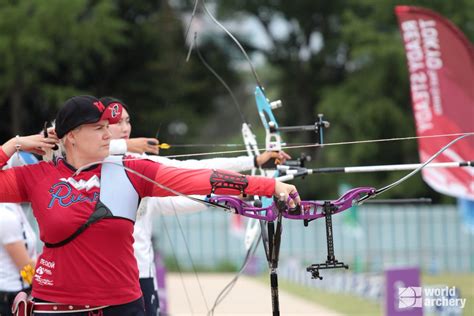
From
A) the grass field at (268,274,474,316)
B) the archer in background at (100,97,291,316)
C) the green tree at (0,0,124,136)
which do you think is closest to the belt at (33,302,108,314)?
the archer in background at (100,97,291,316)

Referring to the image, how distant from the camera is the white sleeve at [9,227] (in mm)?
4637

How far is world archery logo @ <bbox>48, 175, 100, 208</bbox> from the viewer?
125 inches

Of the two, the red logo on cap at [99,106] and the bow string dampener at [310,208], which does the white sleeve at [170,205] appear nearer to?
the bow string dampener at [310,208]

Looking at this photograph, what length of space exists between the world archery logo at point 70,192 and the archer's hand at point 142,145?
3.20ft

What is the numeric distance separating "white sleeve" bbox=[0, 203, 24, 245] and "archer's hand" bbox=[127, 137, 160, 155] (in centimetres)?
88

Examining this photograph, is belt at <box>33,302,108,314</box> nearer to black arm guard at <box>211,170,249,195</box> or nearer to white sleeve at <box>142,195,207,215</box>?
black arm guard at <box>211,170,249,195</box>

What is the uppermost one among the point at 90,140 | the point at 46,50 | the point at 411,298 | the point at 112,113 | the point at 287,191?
the point at 46,50

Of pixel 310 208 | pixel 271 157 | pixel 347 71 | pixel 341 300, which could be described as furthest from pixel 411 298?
pixel 347 71

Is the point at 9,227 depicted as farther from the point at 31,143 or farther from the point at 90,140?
the point at 90,140

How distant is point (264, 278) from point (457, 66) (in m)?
8.36

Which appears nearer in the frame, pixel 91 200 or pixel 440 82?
pixel 91 200

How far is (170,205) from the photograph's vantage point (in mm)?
4664

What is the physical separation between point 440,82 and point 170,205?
196 inches

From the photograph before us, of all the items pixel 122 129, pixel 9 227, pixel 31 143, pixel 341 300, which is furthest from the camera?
pixel 341 300
